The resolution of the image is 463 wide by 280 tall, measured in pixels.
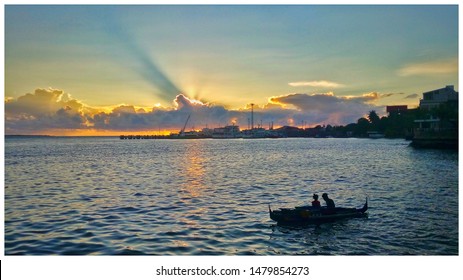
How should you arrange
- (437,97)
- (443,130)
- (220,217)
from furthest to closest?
(437,97) < (443,130) < (220,217)

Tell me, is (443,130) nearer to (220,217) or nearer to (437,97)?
(437,97)

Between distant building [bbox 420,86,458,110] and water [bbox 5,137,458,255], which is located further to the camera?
distant building [bbox 420,86,458,110]

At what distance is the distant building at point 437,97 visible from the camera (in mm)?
111356

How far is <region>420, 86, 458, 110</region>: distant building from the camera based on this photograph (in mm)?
111356

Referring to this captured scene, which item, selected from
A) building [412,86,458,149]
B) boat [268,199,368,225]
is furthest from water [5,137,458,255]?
building [412,86,458,149]

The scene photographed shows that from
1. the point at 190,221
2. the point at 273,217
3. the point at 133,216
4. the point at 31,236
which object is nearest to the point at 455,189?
the point at 273,217

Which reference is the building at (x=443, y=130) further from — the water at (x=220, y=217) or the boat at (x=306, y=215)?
the boat at (x=306, y=215)

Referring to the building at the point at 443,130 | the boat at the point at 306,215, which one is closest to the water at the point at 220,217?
the boat at the point at 306,215

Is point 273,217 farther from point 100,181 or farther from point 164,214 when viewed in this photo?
point 100,181

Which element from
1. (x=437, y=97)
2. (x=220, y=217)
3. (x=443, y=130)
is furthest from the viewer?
(x=437, y=97)

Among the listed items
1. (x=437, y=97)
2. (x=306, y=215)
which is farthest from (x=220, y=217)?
(x=437, y=97)

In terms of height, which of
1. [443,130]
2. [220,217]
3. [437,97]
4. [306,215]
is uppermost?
[437,97]

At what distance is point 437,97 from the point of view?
11550 centimetres

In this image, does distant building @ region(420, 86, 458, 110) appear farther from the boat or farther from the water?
the boat
